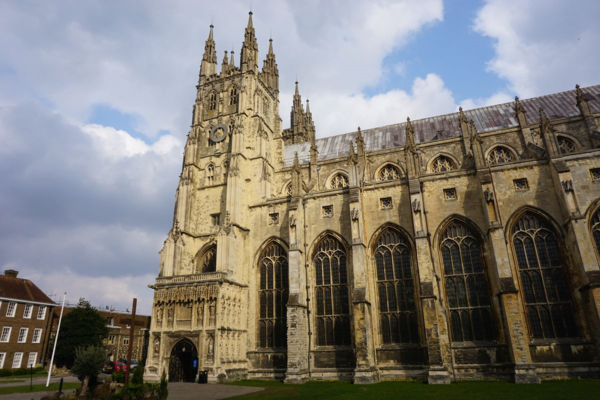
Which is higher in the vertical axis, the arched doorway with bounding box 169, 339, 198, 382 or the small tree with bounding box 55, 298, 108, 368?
the small tree with bounding box 55, 298, 108, 368

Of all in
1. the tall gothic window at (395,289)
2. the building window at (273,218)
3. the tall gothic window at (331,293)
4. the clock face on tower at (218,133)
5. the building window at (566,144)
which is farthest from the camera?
the clock face on tower at (218,133)

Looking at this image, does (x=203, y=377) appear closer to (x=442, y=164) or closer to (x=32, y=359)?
(x=32, y=359)

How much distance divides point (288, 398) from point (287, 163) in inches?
1007

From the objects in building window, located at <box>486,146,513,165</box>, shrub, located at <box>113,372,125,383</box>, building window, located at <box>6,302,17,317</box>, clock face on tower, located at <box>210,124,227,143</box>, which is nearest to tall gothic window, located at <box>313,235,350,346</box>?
shrub, located at <box>113,372,125,383</box>

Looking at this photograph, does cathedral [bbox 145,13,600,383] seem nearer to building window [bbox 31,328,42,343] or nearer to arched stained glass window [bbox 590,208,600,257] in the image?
arched stained glass window [bbox 590,208,600,257]

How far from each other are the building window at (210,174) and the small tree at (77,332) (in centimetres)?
1918

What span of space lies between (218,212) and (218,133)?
8286mm

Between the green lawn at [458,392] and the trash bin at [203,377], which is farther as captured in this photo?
the trash bin at [203,377]

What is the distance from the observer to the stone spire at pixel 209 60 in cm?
4023

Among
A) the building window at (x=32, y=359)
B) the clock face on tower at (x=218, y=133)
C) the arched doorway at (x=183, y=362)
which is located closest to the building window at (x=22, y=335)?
the building window at (x=32, y=359)

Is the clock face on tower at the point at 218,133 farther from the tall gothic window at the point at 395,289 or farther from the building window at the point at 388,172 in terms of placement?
the tall gothic window at the point at 395,289

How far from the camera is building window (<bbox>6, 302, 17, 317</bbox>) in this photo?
3575 cm

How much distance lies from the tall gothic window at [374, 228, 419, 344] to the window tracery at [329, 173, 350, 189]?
8756 mm

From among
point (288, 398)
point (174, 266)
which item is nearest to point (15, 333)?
point (174, 266)
